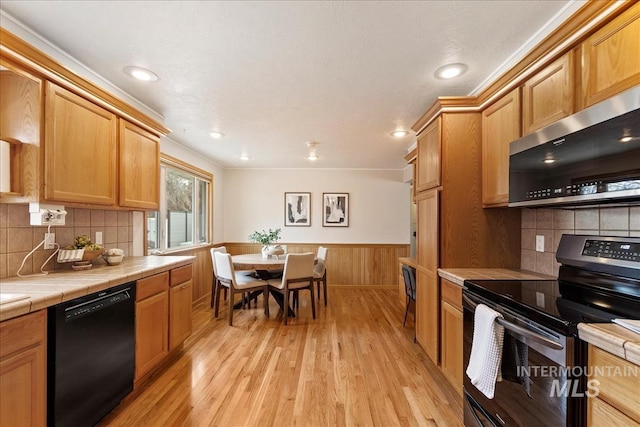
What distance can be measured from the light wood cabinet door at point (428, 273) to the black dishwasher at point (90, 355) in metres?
2.27

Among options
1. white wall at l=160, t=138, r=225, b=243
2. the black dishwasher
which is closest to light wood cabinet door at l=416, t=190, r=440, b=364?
the black dishwasher

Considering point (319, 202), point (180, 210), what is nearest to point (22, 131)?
point (180, 210)

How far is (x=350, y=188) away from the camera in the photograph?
5.77 meters

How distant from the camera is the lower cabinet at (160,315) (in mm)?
2090

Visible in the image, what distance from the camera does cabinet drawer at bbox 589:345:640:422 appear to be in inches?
33.7

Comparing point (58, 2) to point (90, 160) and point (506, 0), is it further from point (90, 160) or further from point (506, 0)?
point (506, 0)

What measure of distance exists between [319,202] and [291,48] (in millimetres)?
4100

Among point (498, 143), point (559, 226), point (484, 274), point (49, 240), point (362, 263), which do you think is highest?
point (498, 143)

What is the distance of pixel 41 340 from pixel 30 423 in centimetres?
37

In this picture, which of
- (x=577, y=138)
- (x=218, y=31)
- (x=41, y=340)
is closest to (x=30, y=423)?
(x=41, y=340)

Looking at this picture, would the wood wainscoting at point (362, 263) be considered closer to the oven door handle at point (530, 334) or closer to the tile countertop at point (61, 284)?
the tile countertop at point (61, 284)

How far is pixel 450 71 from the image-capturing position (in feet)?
6.62

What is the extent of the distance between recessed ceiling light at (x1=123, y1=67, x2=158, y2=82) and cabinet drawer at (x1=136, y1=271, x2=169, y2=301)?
1512mm

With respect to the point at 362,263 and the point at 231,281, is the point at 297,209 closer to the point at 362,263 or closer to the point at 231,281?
the point at 362,263
